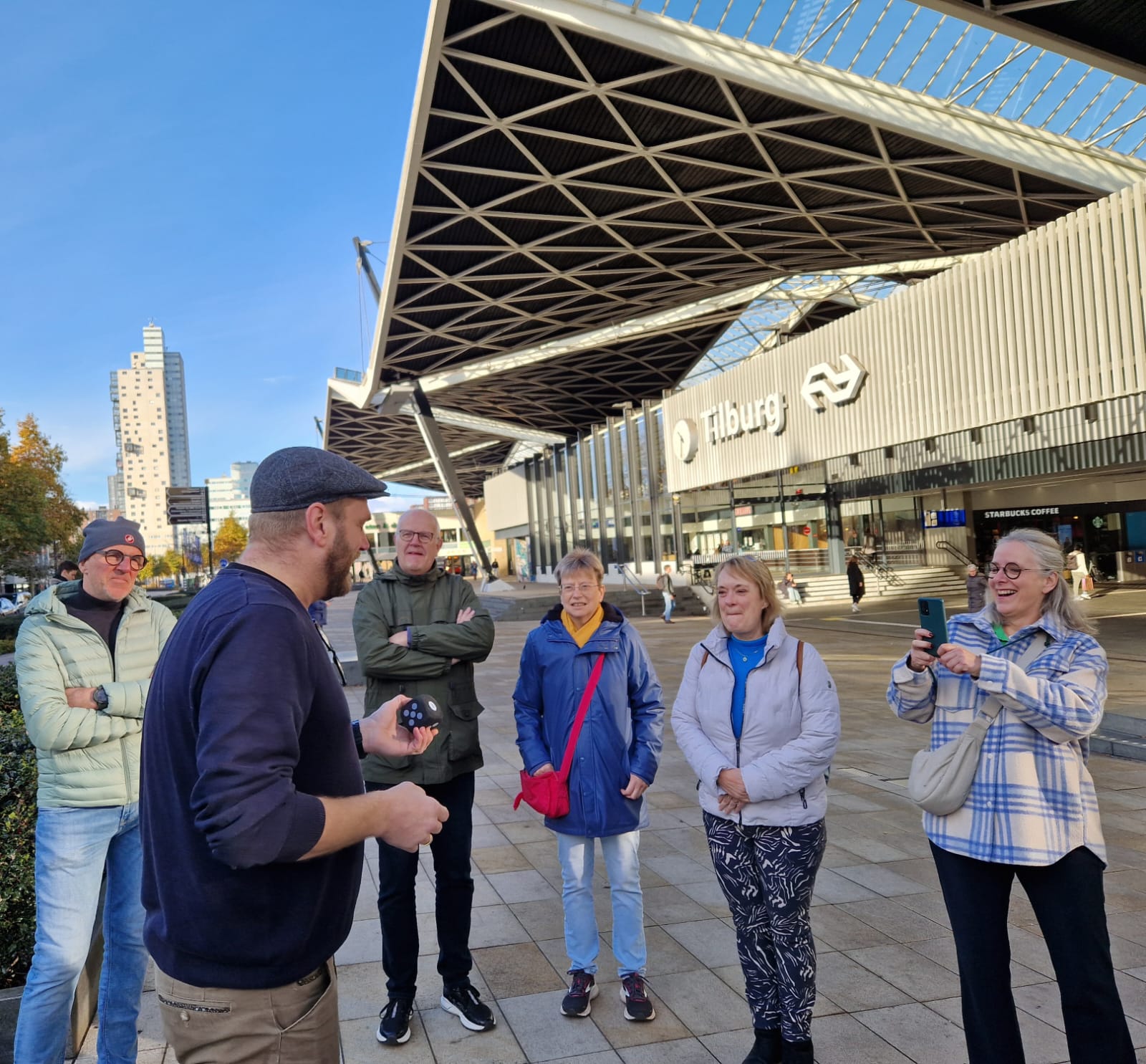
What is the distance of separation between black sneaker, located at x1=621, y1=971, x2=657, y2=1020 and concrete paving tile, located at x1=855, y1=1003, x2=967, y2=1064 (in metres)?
0.84

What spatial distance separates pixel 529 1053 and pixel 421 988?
82cm

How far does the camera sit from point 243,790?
160cm

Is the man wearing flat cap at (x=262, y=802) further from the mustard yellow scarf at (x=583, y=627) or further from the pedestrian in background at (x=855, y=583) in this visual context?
the pedestrian in background at (x=855, y=583)

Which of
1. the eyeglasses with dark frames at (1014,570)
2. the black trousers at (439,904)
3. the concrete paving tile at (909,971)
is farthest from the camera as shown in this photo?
the concrete paving tile at (909,971)

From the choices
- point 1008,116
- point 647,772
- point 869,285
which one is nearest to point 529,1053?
point 647,772

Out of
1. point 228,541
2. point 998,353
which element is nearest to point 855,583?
point 998,353

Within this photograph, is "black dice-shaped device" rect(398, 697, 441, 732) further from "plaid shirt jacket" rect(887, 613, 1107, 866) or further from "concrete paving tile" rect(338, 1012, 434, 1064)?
"concrete paving tile" rect(338, 1012, 434, 1064)

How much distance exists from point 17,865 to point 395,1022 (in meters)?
1.74

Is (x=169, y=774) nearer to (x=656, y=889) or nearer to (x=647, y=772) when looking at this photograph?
(x=647, y=772)

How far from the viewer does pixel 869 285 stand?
3481 centimetres

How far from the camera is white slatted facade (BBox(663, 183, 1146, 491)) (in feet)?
45.4

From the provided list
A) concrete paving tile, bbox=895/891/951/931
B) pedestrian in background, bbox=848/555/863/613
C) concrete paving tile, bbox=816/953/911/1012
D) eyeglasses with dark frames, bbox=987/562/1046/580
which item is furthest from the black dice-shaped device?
pedestrian in background, bbox=848/555/863/613

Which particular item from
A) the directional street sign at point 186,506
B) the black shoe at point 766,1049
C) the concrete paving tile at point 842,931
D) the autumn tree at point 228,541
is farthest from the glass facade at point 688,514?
the autumn tree at point 228,541

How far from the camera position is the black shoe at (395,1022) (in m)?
3.50
